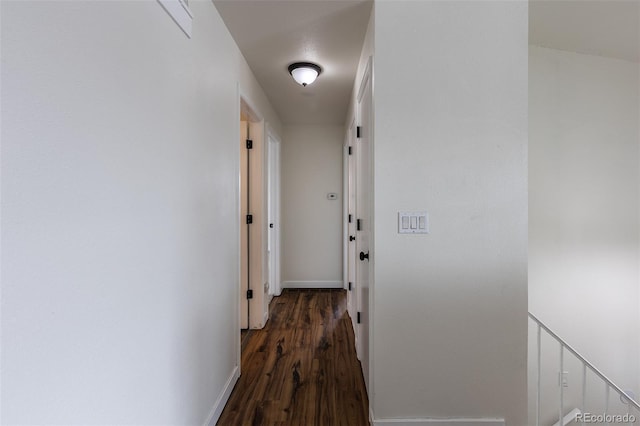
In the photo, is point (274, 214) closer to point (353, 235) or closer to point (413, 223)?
point (353, 235)

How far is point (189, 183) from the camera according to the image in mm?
1390

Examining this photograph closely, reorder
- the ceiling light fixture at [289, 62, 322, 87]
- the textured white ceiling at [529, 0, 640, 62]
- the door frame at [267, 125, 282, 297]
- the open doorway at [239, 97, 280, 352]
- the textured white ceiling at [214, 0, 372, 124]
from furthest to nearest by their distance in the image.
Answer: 1. the door frame at [267, 125, 282, 297]
2. the open doorway at [239, 97, 280, 352]
3. the ceiling light fixture at [289, 62, 322, 87]
4. the textured white ceiling at [529, 0, 640, 62]
5. the textured white ceiling at [214, 0, 372, 124]

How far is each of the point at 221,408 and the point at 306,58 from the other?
2.42 metres

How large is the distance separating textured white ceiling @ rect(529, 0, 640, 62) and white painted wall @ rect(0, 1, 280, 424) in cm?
221

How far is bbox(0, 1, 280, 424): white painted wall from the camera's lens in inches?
24.6

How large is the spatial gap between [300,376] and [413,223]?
1.38 m

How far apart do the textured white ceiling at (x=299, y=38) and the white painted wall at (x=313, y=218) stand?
1.26 metres

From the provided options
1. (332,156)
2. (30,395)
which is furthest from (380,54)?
(332,156)

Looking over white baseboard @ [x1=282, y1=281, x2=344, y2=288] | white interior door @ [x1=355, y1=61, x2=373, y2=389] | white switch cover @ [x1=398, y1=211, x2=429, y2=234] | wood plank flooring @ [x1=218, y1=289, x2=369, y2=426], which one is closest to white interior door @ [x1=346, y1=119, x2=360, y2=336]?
wood plank flooring @ [x1=218, y1=289, x2=369, y2=426]

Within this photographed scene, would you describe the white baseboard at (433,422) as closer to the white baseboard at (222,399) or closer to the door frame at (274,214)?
the white baseboard at (222,399)

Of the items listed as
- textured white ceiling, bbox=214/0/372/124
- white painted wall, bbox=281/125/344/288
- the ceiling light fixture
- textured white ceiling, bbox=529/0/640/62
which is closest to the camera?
textured white ceiling, bbox=214/0/372/124

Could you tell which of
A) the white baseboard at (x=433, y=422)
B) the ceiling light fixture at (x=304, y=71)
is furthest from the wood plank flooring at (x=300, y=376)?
the ceiling light fixture at (x=304, y=71)

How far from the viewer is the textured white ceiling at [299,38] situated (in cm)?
171

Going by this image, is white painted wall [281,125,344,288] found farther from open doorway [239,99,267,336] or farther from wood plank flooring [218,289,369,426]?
open doorway [239,99,267,336]
